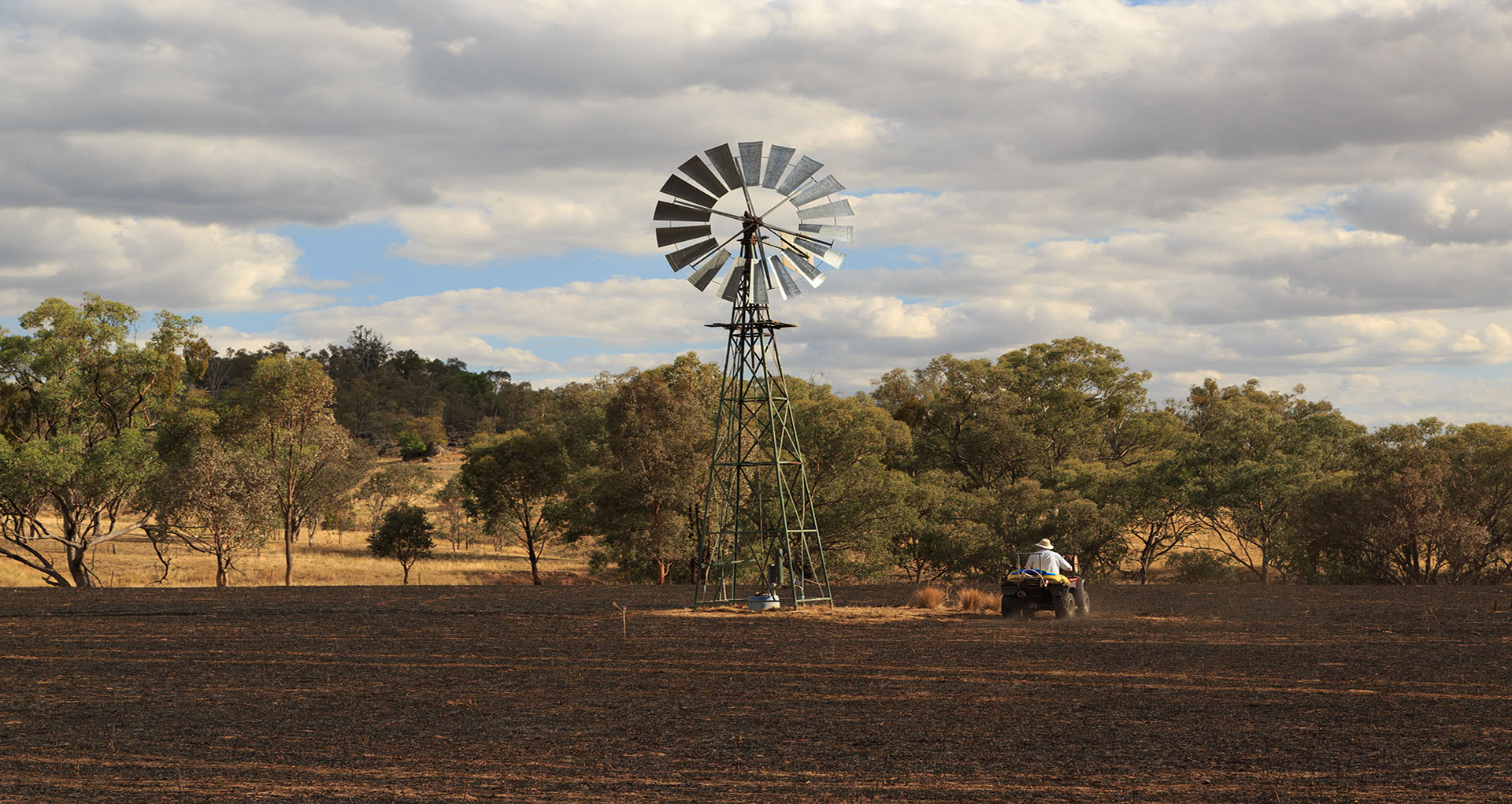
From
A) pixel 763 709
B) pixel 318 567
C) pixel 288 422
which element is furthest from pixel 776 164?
pixel 318 567

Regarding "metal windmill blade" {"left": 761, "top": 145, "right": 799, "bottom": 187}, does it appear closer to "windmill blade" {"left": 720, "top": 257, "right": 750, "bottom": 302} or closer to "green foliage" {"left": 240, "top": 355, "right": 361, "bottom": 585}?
"windmill blade" {"left": 720, "top": 257, "right": 750, "bottom": 302}

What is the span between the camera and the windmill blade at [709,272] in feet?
84.1

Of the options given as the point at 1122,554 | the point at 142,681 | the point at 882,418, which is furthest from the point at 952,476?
the point at 142,681

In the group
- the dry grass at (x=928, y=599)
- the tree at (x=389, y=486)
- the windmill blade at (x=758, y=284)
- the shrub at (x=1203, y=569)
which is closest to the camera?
the windmill blade at (x=758, y=284)

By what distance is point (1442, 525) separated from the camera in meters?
35.8

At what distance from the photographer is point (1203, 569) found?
4169cm

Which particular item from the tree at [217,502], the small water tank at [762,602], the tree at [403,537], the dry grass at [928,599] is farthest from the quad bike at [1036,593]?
the tree at [403,537]

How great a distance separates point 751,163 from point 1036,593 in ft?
35.6

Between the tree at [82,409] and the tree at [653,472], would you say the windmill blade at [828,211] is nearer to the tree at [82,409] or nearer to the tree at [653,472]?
the tree at [653,472]

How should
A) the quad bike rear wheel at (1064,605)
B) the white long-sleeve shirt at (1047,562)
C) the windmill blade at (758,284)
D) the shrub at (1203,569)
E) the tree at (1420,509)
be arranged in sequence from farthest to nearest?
the shrub at (1203,569) < the tree at (1420,509) < the windmill blade at (758,284) < the quad bike rear wheel at (1064,605) < the white long-sleeve shirt at (1047,562)

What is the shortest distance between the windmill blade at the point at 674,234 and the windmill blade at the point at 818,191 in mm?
2077

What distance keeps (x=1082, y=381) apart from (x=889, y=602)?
26992 mm

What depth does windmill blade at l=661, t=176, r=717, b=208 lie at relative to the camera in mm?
25219

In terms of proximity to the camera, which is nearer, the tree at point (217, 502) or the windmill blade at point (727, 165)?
the windmill blade at point (727, 165)
